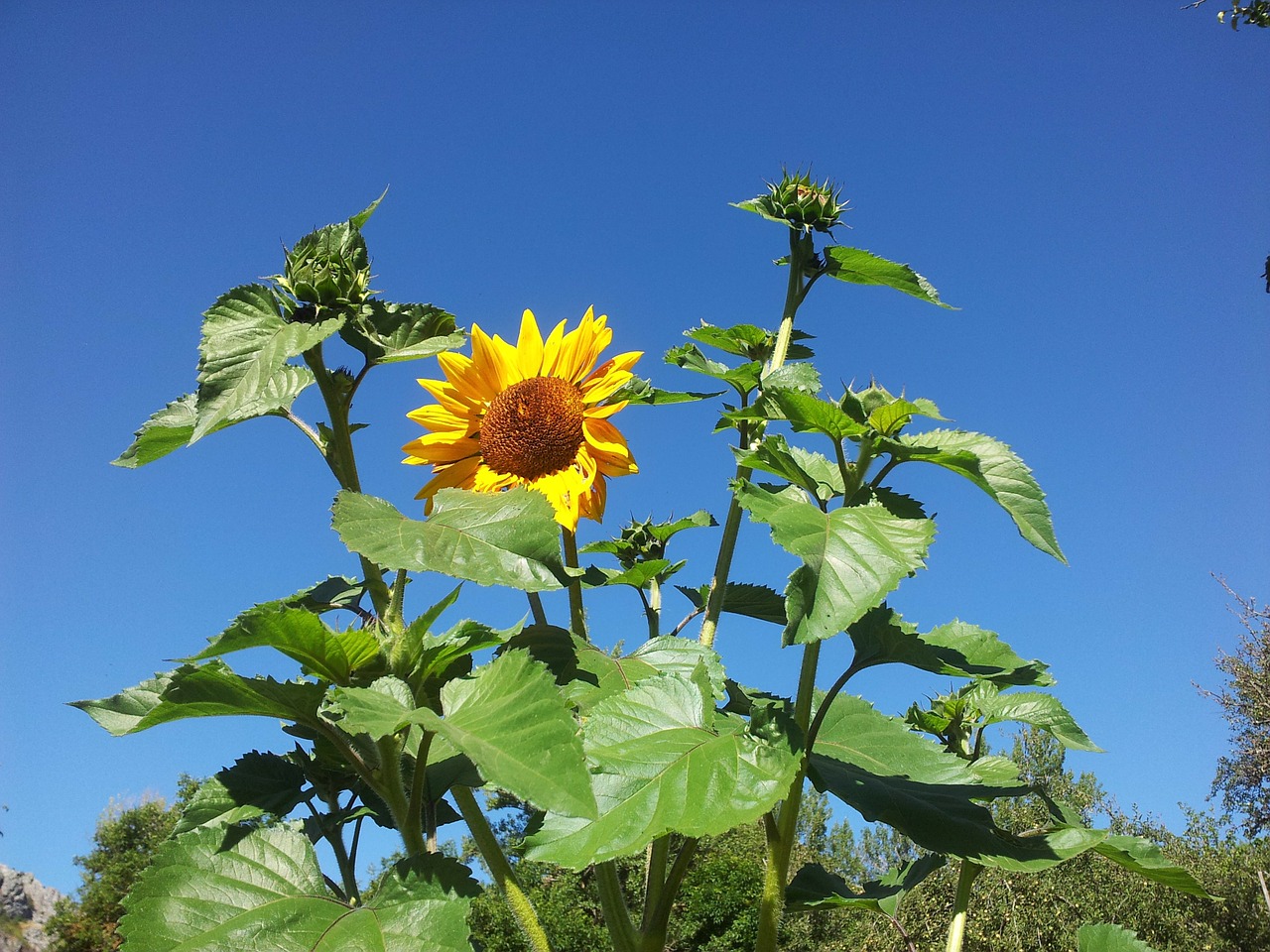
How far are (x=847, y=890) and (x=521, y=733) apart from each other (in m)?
0.86

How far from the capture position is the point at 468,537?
1.32m

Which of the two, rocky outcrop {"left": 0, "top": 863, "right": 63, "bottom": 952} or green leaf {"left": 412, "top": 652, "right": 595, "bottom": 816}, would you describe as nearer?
green leaf {"left": 412, "top": 652, "right": 595, "bottom": 816}

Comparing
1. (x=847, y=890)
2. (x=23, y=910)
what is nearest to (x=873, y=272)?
(x=847, y=890)

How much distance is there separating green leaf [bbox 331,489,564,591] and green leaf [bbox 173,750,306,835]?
500 millimetres

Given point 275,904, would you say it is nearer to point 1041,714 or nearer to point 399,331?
point 399,331

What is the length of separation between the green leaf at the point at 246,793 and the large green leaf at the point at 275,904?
0.11 m

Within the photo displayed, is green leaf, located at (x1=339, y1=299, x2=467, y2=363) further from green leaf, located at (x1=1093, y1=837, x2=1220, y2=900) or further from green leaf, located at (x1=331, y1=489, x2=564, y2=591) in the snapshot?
green leaf, located at (x1=1093, y1=837, x2=1220, y2=900)

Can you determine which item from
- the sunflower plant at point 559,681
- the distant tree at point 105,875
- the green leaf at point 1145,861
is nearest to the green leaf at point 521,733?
the sunflower plant at point 559,681

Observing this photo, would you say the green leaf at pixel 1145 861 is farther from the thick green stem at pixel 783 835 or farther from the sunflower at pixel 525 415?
the sunflower at pixel 525 415

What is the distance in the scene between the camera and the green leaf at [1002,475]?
4.45 ft

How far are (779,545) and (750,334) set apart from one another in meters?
0.69

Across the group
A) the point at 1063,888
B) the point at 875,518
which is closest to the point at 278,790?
the point at 875,518

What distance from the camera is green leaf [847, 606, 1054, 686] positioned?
146 cm

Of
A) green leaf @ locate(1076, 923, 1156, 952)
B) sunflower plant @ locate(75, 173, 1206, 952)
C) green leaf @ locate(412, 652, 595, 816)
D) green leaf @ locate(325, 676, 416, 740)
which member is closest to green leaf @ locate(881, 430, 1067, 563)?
sunflower plant @ locate(75, 173, 1206, 952)
